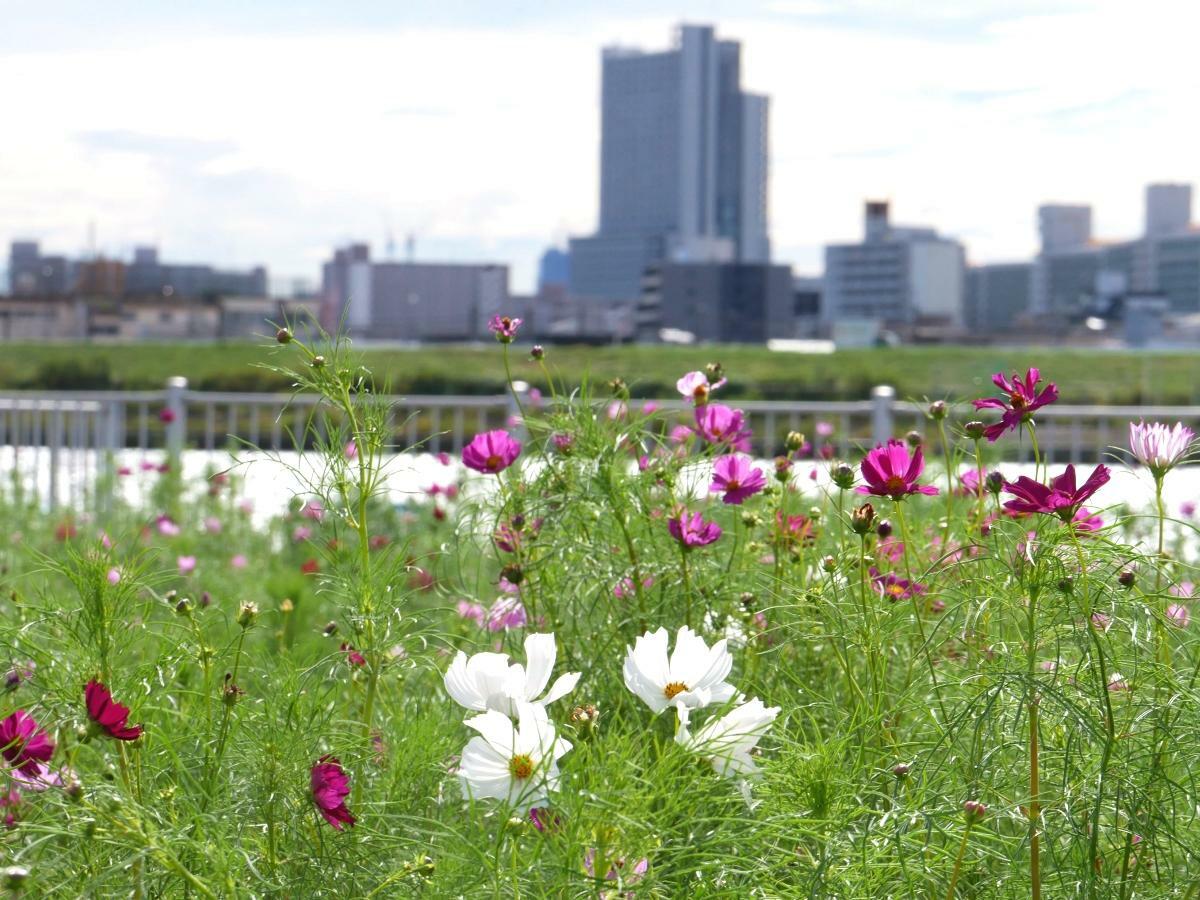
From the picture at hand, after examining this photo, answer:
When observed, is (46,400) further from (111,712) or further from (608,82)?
(608,82)

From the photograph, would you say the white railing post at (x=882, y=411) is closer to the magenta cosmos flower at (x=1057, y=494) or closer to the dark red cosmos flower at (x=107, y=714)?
the magenta cosmos flower at (x=1057, y=494)

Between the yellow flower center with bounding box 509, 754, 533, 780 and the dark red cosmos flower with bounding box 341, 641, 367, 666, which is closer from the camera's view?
the yellow flower center with bounding box 509, 754, 533, 780

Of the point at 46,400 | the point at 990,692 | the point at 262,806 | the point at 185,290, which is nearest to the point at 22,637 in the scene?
the point at 262,806

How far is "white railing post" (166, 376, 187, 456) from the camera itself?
6.38 metres

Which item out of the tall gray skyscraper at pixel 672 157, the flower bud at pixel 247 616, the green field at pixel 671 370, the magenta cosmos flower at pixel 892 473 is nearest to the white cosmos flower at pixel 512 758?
the flower bud at pixel 247 616

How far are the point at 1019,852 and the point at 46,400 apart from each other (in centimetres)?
706

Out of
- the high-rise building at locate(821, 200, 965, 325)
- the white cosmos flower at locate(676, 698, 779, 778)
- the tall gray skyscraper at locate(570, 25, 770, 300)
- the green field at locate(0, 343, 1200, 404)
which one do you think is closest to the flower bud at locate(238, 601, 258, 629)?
the white cosmos flower at locate(676, 698, 779, 778)

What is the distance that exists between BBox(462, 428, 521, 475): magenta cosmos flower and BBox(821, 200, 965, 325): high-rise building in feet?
439

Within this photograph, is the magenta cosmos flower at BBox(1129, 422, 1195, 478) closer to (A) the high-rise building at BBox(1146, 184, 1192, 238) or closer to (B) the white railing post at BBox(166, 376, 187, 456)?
(B) the white railing post at BBox(166, 376, 187, 456)

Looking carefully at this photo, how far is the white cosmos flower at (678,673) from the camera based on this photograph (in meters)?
1.21

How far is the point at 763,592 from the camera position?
5.40 feet

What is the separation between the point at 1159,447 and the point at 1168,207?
176553 mm

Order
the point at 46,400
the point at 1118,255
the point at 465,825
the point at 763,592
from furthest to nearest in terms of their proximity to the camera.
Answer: the point at 1118,255 → the point at 46,400 → the point at 763,592 → the point at 465,825

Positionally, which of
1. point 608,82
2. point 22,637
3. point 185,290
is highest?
point 608,82
